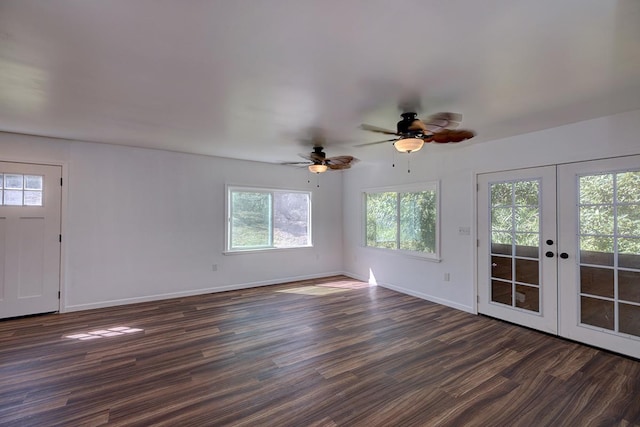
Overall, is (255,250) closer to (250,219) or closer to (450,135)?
(250,219)

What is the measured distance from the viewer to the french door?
290 centimetres

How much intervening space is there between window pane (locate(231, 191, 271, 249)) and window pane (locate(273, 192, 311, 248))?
0.18m

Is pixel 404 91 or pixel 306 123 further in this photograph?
pixel 306 123

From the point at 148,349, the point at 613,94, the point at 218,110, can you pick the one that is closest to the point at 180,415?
the point at 148,349

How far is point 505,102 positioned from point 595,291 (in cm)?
229

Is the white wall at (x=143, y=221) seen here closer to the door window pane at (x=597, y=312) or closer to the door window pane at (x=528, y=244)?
the door window pane at (x=528, y=244)

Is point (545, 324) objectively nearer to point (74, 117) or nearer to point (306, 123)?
point (306, 123)

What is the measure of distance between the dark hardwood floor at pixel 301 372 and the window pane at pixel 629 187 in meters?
1.58

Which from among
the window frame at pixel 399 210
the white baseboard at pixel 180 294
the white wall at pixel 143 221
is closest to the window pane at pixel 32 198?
the white wall at pixel 143 221

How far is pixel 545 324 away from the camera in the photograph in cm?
346

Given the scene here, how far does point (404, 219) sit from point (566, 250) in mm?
2428

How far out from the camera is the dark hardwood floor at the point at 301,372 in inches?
80.7

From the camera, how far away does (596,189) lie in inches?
121

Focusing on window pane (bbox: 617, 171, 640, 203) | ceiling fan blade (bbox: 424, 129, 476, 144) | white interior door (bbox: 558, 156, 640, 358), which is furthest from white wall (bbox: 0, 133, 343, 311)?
window pane (bbox: 617, 171, 640, 203)
